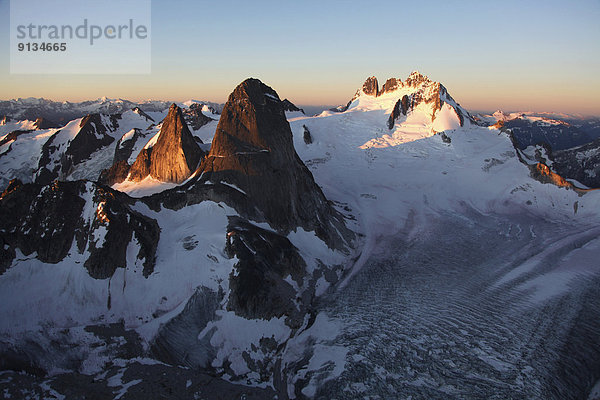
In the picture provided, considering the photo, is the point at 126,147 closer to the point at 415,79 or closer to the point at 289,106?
the point at 289,106

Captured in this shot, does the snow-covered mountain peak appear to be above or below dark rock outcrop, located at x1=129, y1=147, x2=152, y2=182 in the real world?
above

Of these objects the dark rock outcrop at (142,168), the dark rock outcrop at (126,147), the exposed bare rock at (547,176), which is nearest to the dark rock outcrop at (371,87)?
the exposed bare rock at (547,176)

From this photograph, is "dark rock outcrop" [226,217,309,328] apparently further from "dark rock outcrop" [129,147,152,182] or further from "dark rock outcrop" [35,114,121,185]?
"dark rock outcrop" [35,114,121,185]

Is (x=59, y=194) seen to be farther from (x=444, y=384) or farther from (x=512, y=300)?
(x=512, y=300)

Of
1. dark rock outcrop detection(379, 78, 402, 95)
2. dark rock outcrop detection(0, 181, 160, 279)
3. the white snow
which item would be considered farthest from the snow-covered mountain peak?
dark rock outcrop detection(0, 181, 160, 279)

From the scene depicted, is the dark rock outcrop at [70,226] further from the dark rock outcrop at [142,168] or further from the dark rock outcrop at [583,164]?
the dark rock outcrop at [583,164]
